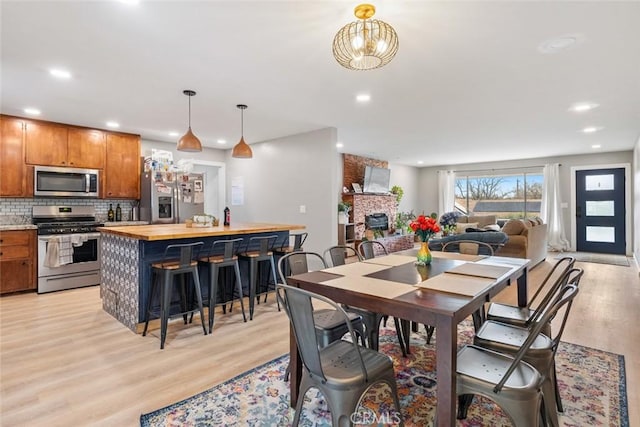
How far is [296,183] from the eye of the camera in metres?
5.59

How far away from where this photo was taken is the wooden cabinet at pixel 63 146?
459 cm

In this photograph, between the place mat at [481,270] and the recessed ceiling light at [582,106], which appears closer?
the place mat at [481,270]

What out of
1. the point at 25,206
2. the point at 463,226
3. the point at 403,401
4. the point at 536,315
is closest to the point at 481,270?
the point at 536,315

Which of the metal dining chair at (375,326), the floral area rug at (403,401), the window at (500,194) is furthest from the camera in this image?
the window at (500,194)

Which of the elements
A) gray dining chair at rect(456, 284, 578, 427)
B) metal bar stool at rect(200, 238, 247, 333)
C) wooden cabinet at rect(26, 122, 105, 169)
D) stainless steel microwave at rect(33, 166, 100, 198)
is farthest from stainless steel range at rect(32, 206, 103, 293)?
gray dining chair at rect(456, 284, 578, 427)

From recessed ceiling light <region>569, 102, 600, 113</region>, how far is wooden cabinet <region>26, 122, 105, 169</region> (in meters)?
6.55

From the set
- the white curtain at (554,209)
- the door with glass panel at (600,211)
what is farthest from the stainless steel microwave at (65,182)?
the door with glass panel at (600,211)

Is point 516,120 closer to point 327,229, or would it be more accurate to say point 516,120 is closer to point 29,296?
point 327,229

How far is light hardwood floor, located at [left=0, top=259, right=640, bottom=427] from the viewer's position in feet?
6.44

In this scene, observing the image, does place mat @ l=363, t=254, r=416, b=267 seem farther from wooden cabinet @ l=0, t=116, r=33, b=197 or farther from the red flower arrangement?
wooden cabinet @ l=0, t=116, r=33, b=197

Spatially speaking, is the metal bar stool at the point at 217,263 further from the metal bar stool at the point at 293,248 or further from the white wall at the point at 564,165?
the white wall at the point at 564,165

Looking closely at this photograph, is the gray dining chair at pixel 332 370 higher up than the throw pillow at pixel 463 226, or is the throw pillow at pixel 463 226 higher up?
the throw pillow at pixel 463 226

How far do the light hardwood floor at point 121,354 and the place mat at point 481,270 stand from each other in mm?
995

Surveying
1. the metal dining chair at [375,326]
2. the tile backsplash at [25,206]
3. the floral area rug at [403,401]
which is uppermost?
the tile backsplash at [25,206]
